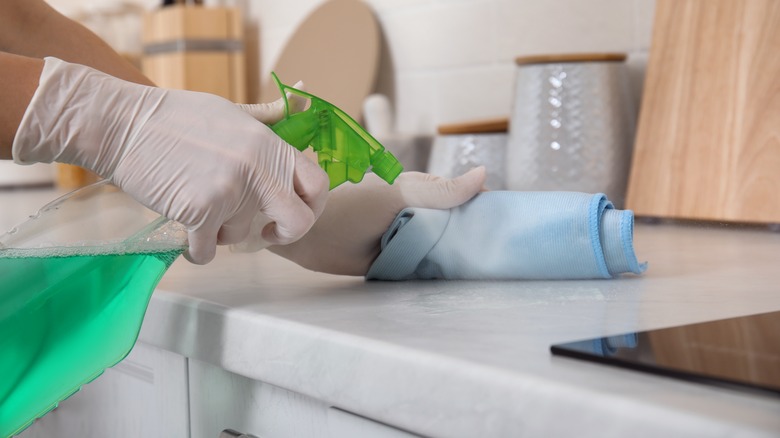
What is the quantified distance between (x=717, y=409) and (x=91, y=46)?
0.75 m

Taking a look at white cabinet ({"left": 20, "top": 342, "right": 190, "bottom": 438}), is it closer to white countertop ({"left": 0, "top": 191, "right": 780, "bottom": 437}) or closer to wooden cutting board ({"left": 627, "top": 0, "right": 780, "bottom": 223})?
white countertop ({"left": 0, "top": 191, "right": 780, "bottom": 437})

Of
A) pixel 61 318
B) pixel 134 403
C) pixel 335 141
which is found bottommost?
pixel 134 403

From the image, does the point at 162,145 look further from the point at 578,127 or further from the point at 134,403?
the point at 578,127

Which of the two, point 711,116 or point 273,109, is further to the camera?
point 711,116

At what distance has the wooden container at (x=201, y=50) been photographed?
1.90m

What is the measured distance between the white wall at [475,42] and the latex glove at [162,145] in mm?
706

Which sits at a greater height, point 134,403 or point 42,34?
point 42,34

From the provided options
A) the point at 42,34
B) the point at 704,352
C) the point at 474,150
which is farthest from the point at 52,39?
the point at 704,352

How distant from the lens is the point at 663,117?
3.52ft

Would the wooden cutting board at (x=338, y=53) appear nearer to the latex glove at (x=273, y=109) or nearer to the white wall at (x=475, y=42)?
the white wall at (x=475, y=42)

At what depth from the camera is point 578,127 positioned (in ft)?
3.68

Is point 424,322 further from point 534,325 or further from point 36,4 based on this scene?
point 36,4

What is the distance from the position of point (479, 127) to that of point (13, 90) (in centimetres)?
74

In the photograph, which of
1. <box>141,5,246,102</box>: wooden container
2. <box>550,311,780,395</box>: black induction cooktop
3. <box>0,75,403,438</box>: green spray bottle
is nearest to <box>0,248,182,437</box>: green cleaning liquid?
<box>0,75,403,438</box>: green spray bottle
